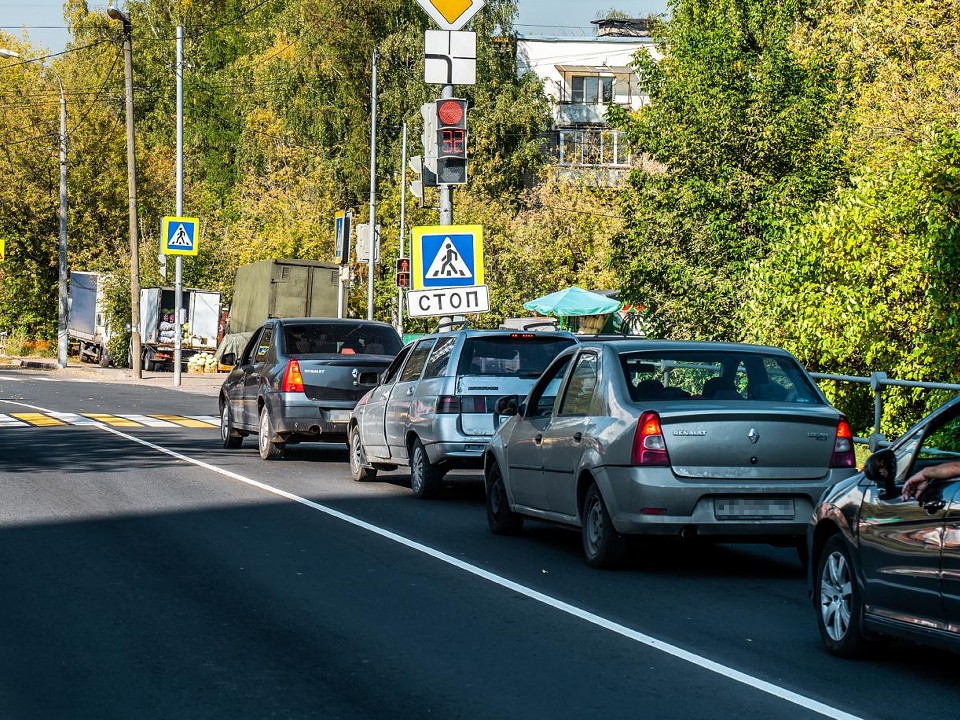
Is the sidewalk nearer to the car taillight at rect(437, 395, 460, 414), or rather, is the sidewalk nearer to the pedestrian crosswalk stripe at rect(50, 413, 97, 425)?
the pedestrian crosswalk stripe at rect(50, 413, 97, 425)

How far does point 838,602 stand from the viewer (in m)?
7.86

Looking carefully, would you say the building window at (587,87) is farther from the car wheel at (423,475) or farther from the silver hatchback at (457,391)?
the car wheel at (423,475)

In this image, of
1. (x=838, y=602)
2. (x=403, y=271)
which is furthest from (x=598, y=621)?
(x=403, y=271)

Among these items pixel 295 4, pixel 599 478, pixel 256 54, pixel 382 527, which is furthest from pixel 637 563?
pixel 256 54

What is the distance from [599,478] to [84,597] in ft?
11.3

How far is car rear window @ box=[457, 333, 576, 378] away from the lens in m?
15.2

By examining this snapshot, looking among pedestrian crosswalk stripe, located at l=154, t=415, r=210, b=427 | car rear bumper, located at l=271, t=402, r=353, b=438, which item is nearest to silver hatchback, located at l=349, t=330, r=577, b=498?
car rear bumper, located at l=271, t=402, r=353, b=438

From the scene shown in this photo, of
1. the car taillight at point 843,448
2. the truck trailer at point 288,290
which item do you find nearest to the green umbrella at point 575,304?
the truck trailer at point 288,290

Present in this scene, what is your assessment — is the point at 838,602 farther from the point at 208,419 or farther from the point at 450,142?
the point at 208,419

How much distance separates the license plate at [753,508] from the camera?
10.2m

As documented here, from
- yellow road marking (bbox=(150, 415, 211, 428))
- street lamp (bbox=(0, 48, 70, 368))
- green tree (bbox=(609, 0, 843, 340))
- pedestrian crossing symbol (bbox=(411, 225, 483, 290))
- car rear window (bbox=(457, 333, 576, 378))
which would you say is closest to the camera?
car rear window (bbox=(457, 333, 576, 378))

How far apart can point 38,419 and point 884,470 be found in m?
21.5

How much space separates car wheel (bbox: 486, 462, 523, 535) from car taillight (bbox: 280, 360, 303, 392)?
6.18m

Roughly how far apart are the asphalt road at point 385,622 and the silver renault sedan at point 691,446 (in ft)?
1.41
